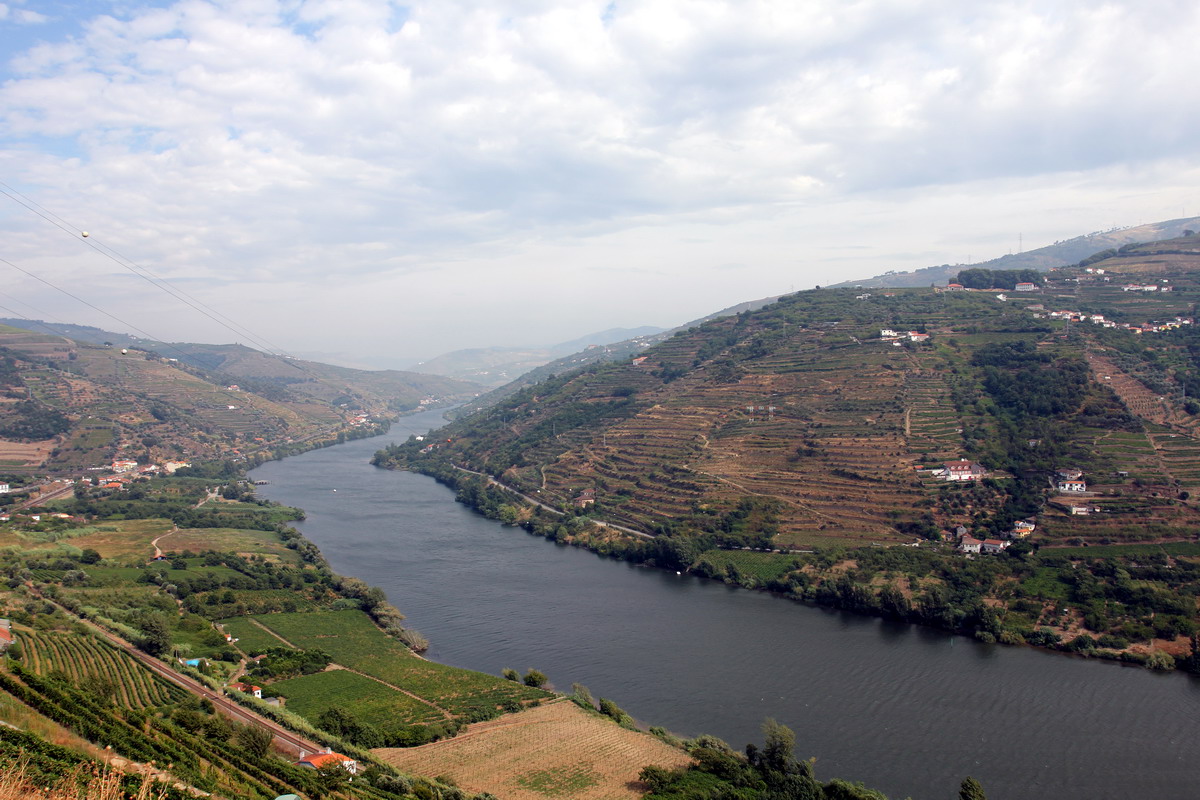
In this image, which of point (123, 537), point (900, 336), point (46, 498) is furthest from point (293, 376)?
point (900, 336)

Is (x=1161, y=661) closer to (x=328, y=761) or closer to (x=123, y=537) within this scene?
(x=328, y=761)

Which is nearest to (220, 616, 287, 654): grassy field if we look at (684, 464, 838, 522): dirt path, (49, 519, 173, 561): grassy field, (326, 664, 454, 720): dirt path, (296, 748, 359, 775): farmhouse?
(326, 664, 454, 720): dirt path

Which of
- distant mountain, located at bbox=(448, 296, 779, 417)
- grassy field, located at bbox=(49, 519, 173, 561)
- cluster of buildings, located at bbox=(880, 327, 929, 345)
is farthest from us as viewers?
distant mountain, located at bbox=(448, 296, 779, 417)

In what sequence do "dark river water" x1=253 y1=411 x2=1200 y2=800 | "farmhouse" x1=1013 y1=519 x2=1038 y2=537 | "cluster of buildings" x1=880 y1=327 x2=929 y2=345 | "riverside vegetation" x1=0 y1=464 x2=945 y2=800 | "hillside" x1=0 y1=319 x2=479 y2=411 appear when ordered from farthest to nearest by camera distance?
"hillside" x1=0 y1=319 x2=479 y2=411 → "cluster of buildings" x1=880 y1=327 x2=929 y2=345 → "farmhouse" x1=1013 y1=519 x2=1038 y2=537 → "dark river water" x1=253 y1=411 x2=1200 y2=800 → "riverside vegetation" x1=0 y1=464 x2=945 y2=800

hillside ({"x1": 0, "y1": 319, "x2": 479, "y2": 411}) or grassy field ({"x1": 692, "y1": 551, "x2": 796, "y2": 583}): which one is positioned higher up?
hillside ({"x1": 0, "y1": 319, "x2": 479, "y2": 411})

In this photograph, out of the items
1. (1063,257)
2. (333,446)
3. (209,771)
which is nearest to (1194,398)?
(209,771)

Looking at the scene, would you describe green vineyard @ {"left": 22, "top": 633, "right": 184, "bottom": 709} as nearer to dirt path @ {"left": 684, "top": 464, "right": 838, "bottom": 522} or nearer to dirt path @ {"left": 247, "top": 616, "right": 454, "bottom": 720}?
dirt path @ {"left": 247, "top": 616, "right": 454, "bottom": 720}
